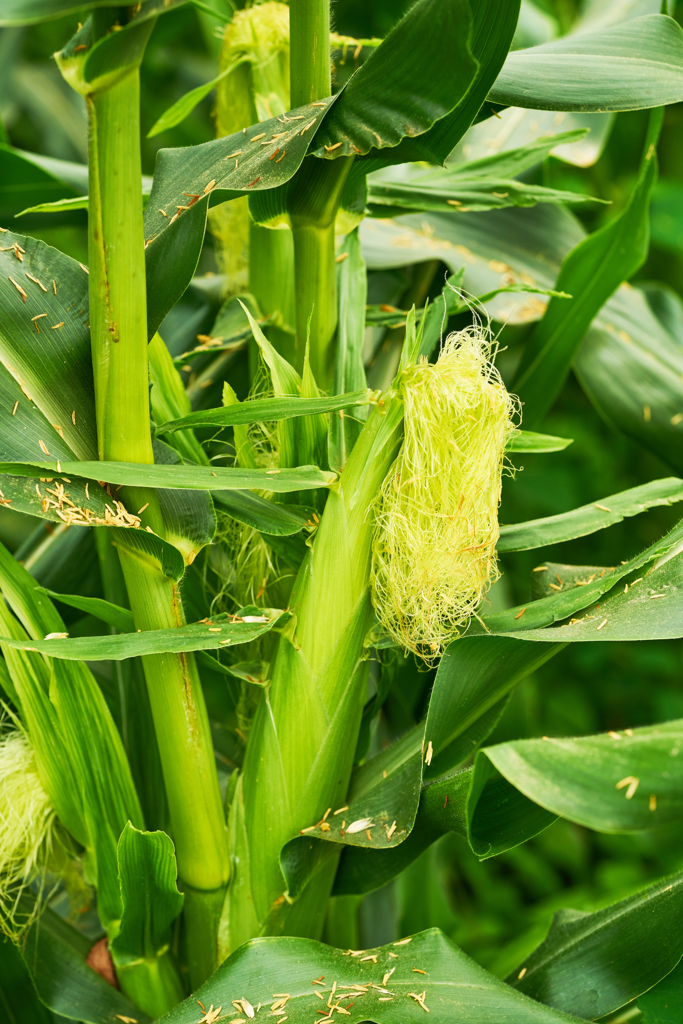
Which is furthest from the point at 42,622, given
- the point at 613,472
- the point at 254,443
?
the point at 613,472

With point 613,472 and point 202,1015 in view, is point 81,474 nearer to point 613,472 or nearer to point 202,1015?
point 202,1015

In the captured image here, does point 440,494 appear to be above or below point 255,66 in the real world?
below

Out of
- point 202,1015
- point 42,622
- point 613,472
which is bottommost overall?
point 613,472

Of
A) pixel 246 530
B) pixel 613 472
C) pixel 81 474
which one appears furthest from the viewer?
pixel 613 472

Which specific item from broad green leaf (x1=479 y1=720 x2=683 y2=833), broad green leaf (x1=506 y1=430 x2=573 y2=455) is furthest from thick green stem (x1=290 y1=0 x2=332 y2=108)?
broad green leaf (x1=479 y1=720 x2=683 y2=833)

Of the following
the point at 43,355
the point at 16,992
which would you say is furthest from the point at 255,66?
the point at 16,992

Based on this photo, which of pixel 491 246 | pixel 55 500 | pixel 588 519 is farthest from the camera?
pixel 491 246

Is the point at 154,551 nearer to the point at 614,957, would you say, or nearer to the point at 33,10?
the point at 33,10
